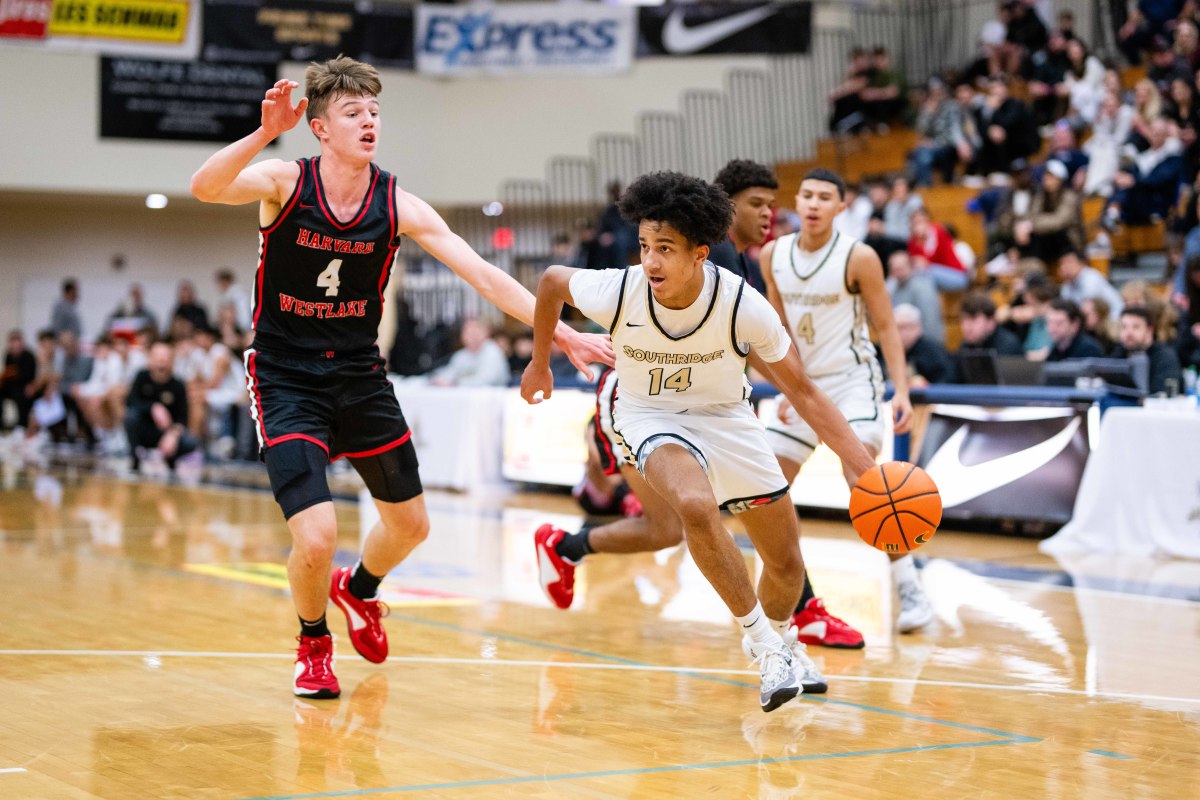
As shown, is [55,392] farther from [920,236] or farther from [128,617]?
[128,617]

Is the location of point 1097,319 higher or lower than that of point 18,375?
higher

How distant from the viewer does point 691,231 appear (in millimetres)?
5043

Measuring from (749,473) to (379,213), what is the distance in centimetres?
169

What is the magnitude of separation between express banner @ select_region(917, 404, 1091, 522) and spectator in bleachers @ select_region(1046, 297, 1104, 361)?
110cm

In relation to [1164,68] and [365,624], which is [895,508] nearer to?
[365,624]

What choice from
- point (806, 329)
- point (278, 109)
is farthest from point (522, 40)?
point (278, 109)

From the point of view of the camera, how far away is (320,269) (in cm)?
553

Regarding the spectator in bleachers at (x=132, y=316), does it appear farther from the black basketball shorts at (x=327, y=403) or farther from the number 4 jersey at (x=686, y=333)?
the number 4 jersey at (x=686, y=333)

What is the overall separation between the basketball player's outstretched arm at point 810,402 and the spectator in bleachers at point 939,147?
12635mm

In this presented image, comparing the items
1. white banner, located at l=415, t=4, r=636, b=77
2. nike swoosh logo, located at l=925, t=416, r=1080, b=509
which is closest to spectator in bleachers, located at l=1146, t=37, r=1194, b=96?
nike swoosh logo, located at l=925, t=416, r=1080, b=509

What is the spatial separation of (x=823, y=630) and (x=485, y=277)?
91.7 inches

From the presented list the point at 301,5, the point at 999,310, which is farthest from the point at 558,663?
the point at 301,5

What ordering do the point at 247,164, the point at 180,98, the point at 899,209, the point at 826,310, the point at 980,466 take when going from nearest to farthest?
the point at 247,164, the point at 826,310, the point at 980,466, the point at 899,209, the point at 180,98

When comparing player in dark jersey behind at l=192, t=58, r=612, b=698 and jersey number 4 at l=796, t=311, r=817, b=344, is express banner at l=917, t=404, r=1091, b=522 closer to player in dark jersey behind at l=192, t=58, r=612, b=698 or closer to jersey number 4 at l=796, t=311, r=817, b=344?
jersey number 4 at l=796, t=311, r=817, b=344
